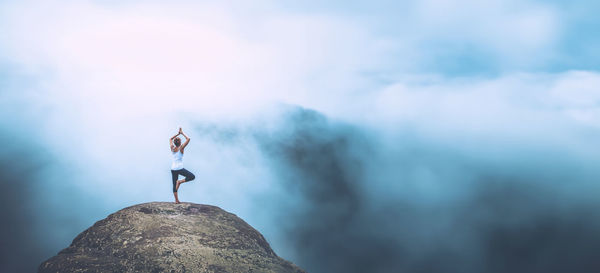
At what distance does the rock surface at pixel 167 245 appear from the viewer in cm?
1750

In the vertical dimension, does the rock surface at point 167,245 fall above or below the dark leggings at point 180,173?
below

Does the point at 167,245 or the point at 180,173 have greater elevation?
the point at 180,173

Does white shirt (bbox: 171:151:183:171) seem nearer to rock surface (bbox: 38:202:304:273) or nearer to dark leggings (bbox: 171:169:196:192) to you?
dark leggings (bbox: 171:169:196:192)

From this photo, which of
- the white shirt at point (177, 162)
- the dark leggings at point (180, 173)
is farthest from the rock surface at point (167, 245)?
the white shirt at point (177, 162)

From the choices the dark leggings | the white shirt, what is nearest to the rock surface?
the dark leggings

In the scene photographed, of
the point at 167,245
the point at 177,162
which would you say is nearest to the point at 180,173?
the point at 177,162

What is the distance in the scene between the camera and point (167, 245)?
18.4 meters

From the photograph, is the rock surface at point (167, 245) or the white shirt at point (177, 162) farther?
the white shirt at point (177, 162)

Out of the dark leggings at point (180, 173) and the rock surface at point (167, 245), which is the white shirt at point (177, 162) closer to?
the dark leggings at point (180, 173)

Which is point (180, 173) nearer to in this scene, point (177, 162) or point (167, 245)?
point (177, 162)

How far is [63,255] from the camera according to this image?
18.3m

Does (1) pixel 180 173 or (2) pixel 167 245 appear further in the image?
(1) pixel 180 173

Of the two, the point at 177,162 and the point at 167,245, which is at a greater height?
the point at 177,162

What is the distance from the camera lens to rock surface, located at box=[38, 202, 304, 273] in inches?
689
